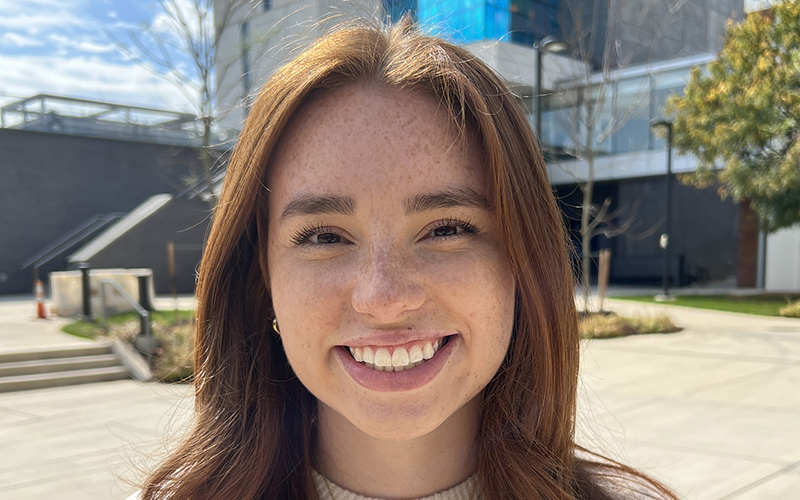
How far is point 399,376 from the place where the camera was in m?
1.17

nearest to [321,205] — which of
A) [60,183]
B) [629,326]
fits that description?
[629,326]

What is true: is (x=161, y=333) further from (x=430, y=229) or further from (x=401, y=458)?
(x=430, y=229)

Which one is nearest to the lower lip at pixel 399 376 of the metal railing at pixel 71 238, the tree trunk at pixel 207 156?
the tree trunk at pixel 207 156

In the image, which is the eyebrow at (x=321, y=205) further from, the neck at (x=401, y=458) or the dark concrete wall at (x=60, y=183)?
the dark concrete wall at (x=60, y=183)

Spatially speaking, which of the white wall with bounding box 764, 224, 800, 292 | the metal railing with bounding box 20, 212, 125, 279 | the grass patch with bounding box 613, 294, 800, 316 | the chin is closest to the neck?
the chin

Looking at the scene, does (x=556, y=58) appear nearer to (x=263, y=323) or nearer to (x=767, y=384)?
(x=767, y=384)

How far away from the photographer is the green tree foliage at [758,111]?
52.9 ft

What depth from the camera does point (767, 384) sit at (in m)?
7.49

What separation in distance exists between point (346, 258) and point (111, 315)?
43.0 feet

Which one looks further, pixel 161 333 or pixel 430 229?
pixel 161 333

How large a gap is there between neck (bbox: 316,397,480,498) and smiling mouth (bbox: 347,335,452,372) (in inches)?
9.4

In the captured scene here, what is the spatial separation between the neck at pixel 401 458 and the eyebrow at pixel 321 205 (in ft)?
1.56

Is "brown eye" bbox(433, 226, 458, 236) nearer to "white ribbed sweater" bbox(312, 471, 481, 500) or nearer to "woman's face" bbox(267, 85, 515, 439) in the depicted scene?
"woman's face" bbox(267, 85, 515, 439)

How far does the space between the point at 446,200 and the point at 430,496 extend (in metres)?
0.62
